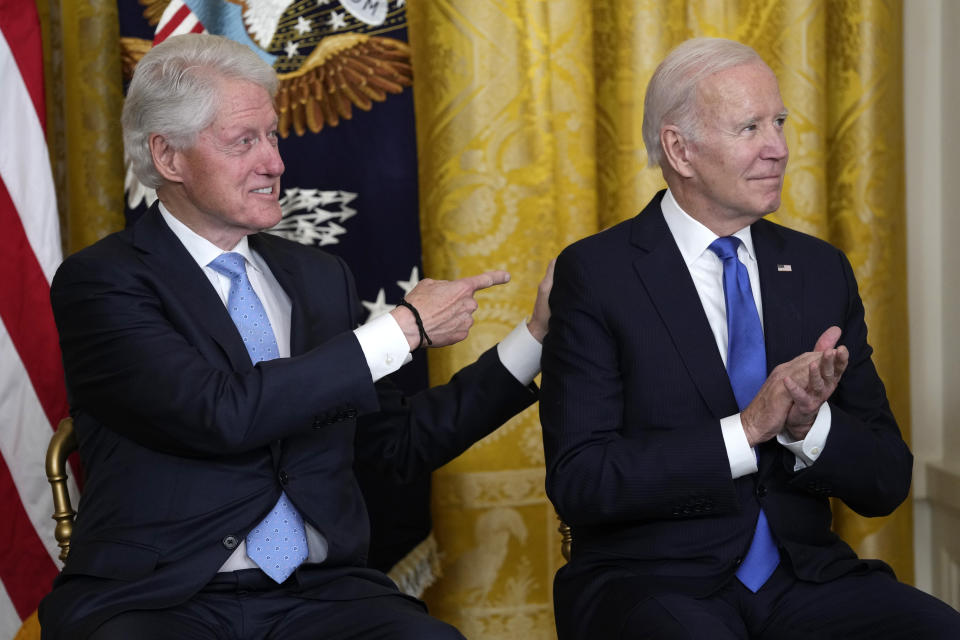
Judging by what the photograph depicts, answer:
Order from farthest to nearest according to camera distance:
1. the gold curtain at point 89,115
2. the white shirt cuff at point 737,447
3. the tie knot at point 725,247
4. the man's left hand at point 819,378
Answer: the gold curtain at point 89,115 < the tie knot at point 725,247 < the white shirt cuff at point 737,447 < the man's left hand at point 819,378

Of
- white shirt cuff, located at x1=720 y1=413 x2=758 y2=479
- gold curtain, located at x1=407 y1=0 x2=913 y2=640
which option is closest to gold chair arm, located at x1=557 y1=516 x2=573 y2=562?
gold curtain, located at x1=407 y1=0 x2=913 y2=640

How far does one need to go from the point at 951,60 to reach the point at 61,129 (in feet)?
8.67

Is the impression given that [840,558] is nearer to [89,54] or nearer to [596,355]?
[596,355]

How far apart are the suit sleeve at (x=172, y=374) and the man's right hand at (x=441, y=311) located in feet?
0.40

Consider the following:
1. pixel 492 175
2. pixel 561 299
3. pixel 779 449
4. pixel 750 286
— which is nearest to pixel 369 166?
pixel 492 175

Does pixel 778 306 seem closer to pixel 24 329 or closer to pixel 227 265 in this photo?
pixel 227 265

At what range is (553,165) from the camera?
10.4 ft

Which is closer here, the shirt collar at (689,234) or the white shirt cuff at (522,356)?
the shirt collar at (689,234)

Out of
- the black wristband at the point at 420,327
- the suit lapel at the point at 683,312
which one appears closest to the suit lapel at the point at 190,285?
the black wristband at the point at 420,327

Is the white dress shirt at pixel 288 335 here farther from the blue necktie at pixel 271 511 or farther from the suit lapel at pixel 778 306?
the suit lapel at pixel 778 306

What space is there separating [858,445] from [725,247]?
470 mm

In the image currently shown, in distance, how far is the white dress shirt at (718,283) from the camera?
2061mm

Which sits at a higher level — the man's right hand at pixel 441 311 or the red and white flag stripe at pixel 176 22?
the red and white flag stripe at pixel 176 22

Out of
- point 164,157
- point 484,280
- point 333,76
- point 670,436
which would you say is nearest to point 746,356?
point 670,436
